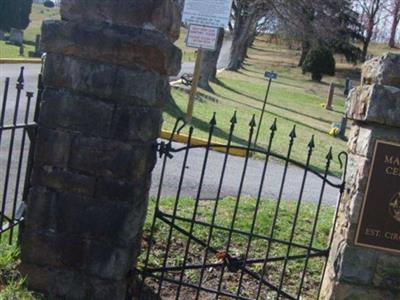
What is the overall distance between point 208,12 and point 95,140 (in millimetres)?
8443

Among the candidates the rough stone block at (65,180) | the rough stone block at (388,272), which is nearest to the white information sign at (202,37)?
the rough stone block at (65,180)

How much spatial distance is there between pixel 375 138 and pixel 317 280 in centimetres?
174

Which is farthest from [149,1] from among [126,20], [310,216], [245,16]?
[245,16]

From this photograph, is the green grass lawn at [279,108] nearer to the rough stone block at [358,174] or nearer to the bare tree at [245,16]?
the bare tree at [245,16]

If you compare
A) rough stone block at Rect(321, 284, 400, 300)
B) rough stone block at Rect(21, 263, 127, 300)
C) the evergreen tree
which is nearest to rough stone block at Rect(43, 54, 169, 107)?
rough stone block at Rect(21, 263, 127, 300)

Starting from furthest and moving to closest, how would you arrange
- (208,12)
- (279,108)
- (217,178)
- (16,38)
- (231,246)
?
1. (16,38)
2. (279,108)
3. (208,12)
4. (217,178)
5. (231,246)

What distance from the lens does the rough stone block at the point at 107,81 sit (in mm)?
3629

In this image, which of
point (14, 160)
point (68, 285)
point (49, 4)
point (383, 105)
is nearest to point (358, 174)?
point (383, 105)

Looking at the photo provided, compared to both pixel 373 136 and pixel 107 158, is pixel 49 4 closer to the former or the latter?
pixel 107 158

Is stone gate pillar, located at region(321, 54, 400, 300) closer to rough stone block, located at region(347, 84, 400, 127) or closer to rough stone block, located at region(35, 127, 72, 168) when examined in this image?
rough stone block, located at region(347, 84, 400, 127)

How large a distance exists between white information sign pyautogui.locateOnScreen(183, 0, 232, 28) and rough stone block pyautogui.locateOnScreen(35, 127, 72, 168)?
8.15 metres

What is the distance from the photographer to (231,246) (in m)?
5.28

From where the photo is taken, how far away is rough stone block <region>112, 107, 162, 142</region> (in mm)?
3645

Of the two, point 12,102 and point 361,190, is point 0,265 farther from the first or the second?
point 12,102
